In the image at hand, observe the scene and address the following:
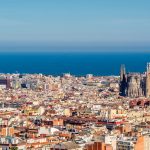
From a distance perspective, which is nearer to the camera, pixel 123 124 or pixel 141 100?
pixel 123 124

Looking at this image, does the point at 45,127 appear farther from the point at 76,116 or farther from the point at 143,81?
the point at 143,81

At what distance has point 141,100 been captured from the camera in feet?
224

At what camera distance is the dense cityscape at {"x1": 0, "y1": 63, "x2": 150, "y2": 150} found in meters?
38.8

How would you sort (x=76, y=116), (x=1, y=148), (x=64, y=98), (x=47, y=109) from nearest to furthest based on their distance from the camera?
(x=1, y=148)
(x=76, y=116)
(x=47, y=109)
(x=64, y=98)

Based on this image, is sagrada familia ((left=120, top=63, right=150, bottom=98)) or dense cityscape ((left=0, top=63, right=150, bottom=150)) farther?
sagrada familia ((left=120, top=63, right=150, bottom=98))

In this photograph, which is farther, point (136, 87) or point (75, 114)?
point (136, 87)

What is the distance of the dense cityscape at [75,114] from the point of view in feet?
127

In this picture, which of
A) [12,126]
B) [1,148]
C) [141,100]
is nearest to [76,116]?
[12,126]

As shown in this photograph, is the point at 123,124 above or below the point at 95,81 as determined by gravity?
below

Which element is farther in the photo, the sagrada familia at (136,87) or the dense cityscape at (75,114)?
the sagrada familia at (136,87)

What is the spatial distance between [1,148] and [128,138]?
275 inches

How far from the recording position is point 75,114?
5788cm

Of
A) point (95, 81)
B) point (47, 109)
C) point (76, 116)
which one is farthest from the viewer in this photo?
point (95, 81)

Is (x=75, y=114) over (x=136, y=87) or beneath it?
beneath
